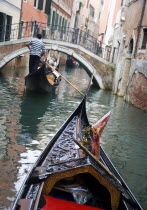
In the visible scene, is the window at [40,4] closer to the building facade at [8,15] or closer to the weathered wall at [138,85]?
the building facade at [8,15]

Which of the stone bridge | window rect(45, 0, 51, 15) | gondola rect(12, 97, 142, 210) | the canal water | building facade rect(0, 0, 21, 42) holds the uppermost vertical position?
window rect(45, 0, 51, 15)

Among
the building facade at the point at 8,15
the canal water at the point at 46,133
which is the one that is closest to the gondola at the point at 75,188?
the canal water at the point at 46,133

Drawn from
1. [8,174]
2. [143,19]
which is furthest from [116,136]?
[143,19]

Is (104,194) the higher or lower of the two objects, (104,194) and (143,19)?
the lower

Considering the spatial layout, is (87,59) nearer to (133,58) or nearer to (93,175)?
(133,58)

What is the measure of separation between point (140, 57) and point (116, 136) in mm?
3524

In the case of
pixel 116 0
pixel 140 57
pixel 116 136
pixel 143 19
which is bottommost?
pixel 116 136

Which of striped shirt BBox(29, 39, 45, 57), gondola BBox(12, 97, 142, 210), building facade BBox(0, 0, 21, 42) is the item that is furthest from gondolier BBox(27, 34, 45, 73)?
gondola BBox(12, 97, 142, 210)

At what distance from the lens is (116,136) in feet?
15.4

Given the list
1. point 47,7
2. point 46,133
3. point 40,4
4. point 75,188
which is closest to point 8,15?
point 40,4

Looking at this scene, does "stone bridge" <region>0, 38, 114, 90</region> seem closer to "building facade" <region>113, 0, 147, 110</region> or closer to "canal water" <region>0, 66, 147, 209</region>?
"building facade" <region>113, 0, 147, 110</region>

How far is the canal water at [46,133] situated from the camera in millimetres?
2967

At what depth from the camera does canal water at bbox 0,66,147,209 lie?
297 cm

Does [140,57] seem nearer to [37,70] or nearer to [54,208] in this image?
[37,70]
